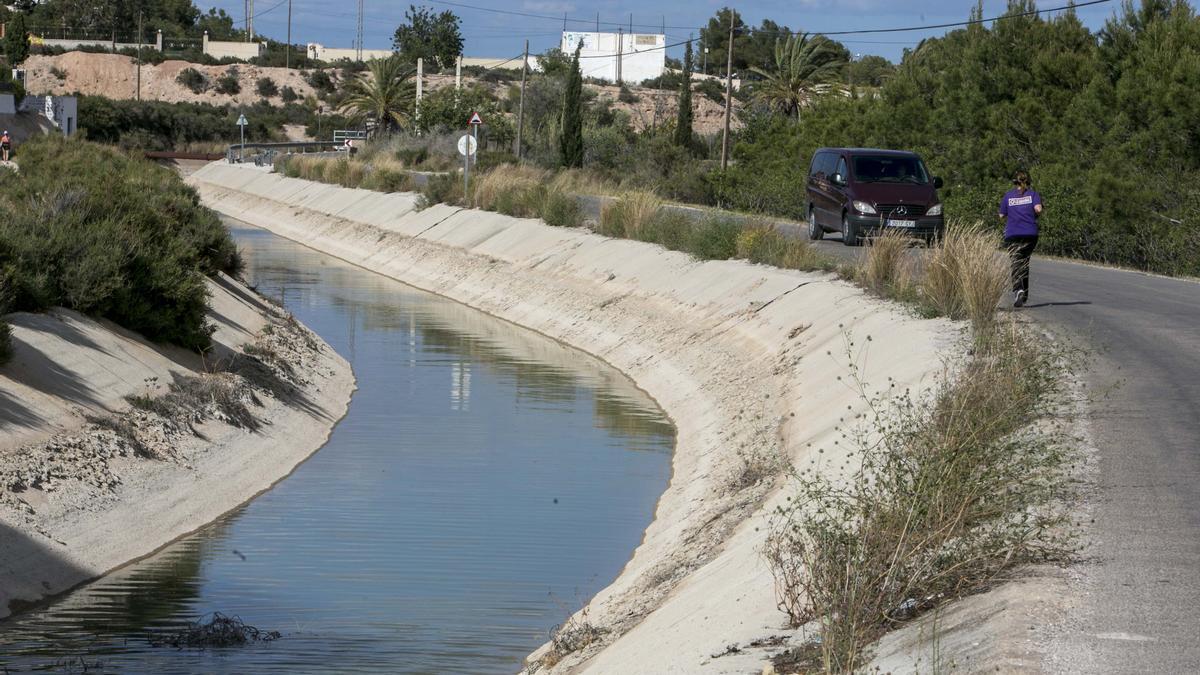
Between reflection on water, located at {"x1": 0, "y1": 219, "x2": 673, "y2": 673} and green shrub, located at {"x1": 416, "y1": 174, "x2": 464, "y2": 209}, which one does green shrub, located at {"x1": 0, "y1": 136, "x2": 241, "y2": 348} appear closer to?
reflection on water, located at {"x1": 0, "y1": 219, "x2": 673, "y2": 673}

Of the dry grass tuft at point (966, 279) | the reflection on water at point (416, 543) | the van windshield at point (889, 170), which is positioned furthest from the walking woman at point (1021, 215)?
the van windshield at point (889, 170)

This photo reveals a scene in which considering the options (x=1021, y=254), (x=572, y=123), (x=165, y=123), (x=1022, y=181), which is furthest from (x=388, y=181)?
(x=165, y=123)

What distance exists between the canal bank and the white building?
10734 centimetres

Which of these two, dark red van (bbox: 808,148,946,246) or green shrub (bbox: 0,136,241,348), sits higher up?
dark red van (bbox: 808,148,946,246)

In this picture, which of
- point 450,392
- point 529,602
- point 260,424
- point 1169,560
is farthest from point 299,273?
point 1169,560

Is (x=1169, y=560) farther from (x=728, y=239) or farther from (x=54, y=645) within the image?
(x=728, y=239)

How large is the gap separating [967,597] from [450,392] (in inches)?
715

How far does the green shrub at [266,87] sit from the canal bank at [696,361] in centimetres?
9286

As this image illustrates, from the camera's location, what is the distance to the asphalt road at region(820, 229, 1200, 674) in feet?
25.5

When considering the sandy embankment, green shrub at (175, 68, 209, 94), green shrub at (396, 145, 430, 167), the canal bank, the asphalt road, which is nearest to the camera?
the asphalt road

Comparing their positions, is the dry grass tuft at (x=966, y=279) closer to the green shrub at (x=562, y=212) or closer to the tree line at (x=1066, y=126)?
the tree line at (x=1066, y=126)

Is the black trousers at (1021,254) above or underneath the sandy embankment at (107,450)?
above

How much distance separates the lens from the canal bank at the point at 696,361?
11.2 meters

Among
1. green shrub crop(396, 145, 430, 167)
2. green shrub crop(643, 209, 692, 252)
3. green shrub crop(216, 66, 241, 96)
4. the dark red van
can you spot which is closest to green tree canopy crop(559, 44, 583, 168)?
green shrub crop(396, 145, 430, 167)
